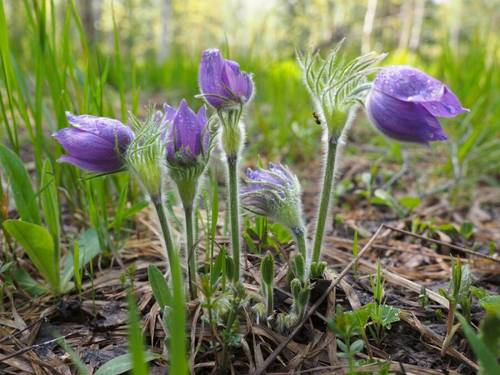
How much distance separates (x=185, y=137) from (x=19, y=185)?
758 millimetres

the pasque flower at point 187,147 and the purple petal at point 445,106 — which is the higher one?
the purple petal at point 445,106

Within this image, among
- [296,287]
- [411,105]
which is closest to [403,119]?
[411,105]

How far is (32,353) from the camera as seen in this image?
3.89 feet

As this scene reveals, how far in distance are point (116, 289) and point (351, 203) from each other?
1.41m

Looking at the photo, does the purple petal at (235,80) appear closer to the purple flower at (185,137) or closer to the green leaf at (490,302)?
the purple flower at (185,137)

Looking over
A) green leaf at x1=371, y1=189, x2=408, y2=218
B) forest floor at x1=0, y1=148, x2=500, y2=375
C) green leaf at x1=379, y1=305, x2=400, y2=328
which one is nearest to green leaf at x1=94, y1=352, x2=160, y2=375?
forest floor at x1=0, y1=148, x2=500, y2=375

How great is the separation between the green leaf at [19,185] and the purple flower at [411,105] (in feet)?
3.73

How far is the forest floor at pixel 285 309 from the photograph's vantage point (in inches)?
44.8

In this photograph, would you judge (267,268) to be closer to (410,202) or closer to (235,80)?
(235,80)

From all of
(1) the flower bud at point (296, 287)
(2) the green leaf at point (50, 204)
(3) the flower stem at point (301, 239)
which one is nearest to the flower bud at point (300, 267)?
(1) the flower bud at point (296, 287)

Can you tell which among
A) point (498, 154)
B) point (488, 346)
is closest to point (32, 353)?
point (488, 346)

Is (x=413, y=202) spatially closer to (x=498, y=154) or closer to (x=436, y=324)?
(x=436, y=324)

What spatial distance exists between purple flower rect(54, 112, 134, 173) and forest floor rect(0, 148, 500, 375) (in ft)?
1.47

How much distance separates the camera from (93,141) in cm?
114
